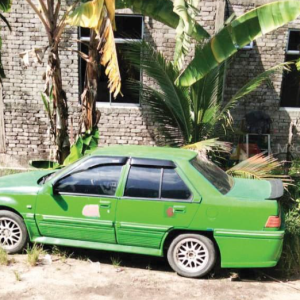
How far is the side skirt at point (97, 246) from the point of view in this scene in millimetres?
4184

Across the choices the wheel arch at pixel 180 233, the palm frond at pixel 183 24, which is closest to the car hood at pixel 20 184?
the wheel arch at pixel 180 233

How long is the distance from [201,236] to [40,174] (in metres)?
2.53

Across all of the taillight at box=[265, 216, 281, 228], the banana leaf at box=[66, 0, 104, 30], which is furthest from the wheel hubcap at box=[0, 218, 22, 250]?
the taillight at box=[265, 216, 281, 228]

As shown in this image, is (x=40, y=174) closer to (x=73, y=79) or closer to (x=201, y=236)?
(x=201, y=236)

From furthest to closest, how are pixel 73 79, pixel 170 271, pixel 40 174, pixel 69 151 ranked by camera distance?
pixel 73 79
pixel 69 151
pixel 40 174
pixel 170 271

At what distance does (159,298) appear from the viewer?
12.2 feet

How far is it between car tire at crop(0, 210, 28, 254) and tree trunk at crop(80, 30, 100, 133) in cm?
248

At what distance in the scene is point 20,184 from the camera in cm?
457

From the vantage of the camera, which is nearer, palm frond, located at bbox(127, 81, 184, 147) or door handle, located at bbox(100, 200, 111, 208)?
door handle, located at bbox(100, 200, 111, 208)

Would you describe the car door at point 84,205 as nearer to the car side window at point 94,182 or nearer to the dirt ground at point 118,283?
the car side window at point 94,182

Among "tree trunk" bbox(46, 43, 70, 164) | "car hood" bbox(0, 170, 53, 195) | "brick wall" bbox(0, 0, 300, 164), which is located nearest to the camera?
"car hood" bbox(0, 170, 53, 195)

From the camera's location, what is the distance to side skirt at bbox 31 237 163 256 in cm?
418

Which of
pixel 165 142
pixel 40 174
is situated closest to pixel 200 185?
pixel 40 174

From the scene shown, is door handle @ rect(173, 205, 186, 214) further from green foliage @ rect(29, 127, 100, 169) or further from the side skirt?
green foliage @ rect(29, 127, 100, 169)
